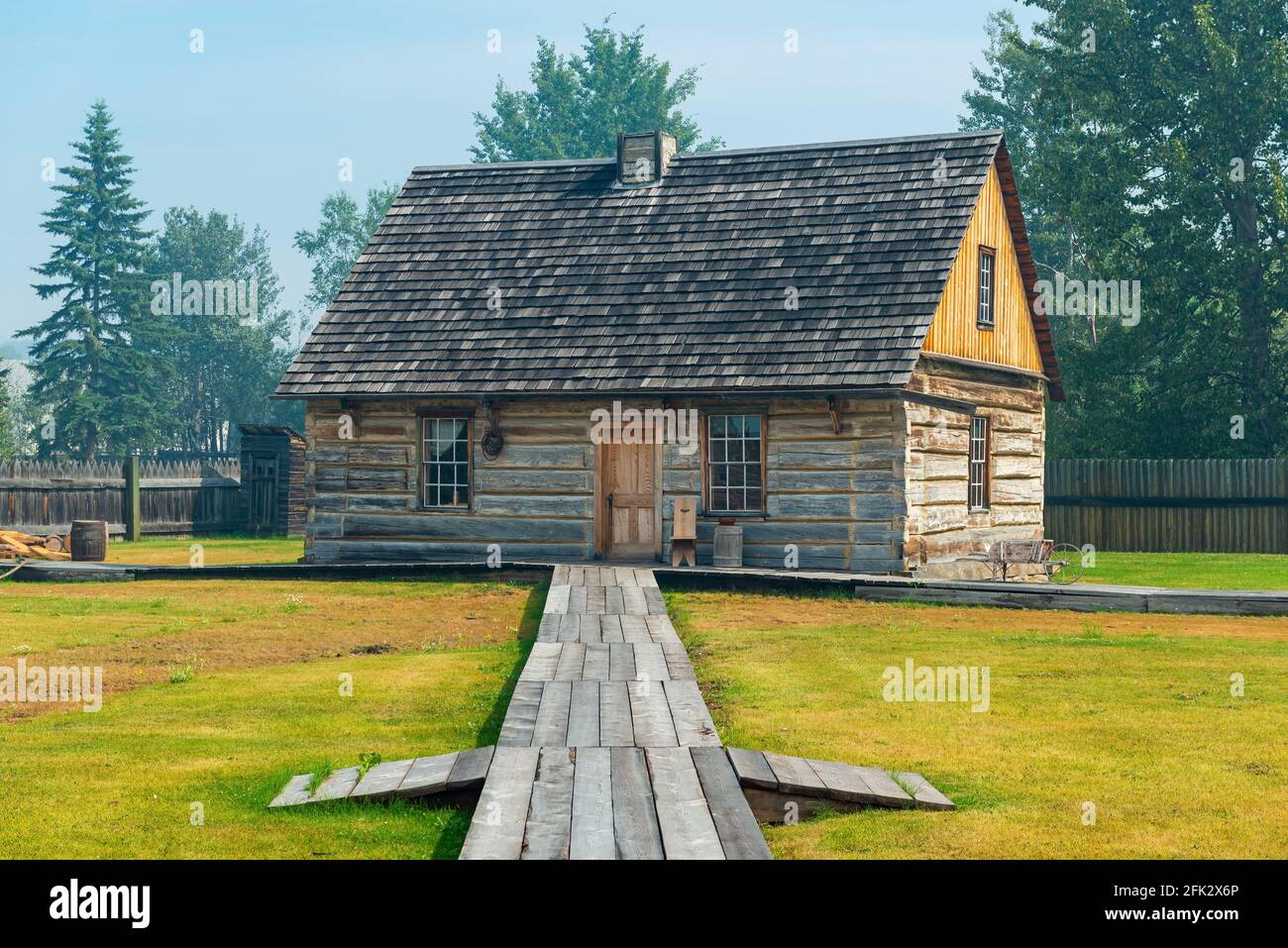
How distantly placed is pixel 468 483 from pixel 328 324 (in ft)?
12.7

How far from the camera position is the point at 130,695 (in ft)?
A: 40.9

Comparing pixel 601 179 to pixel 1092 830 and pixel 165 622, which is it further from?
pixel 1092 830

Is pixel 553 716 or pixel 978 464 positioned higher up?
pixel 978 464

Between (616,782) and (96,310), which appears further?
(96,310)

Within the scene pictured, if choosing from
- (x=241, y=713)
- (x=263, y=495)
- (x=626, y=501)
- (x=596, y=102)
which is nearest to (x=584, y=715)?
(x=241, y=713)

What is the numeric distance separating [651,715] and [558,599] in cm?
724

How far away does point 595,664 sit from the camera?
40.5ft

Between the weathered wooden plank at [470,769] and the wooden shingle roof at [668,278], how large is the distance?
13.5 m

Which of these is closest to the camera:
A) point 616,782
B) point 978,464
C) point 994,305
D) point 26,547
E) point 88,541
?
point 616,782

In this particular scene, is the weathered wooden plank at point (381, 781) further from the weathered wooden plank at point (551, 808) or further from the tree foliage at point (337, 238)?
the tree foliage at point (337, 238)

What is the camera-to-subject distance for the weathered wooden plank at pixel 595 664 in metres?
11.7

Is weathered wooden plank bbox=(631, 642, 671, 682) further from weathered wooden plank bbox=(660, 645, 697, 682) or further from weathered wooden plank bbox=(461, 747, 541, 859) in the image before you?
weathered wooden plank bbox=(461, 747, 541, 859)

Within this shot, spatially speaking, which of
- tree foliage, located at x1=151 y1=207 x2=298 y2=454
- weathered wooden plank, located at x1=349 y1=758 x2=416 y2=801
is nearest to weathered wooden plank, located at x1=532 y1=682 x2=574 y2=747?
weathered wooden plank, located at x1=349 y1=758 x2=416 y2=801

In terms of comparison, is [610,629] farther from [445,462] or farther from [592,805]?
[445,462]
